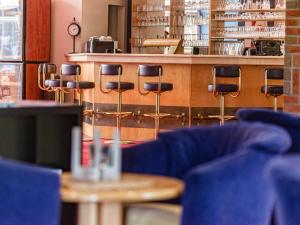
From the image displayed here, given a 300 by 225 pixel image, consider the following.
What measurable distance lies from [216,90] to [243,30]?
3697mm

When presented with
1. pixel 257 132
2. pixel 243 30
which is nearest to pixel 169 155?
pixel 257 132

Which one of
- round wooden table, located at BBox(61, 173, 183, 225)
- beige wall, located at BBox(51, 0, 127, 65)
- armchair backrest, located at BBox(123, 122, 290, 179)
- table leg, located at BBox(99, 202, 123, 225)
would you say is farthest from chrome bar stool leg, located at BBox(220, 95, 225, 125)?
table leg, located at BBox(99, 202, 123, 225)

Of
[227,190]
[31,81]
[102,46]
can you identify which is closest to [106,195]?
[227,190]

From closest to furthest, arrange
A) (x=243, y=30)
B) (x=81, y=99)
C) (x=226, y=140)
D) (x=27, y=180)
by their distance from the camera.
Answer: (x=27, y=180)
(x=226, y=140)
(x=81, y=99)
(x=243, y=30)

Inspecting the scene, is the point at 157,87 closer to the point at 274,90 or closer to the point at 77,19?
the point at 274,90

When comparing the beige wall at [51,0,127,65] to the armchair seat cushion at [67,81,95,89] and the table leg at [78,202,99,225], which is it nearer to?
the armchair seat cushion at [67,81,95,89]

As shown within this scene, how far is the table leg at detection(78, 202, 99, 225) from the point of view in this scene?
282 centimetres

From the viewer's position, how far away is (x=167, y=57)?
9.80m

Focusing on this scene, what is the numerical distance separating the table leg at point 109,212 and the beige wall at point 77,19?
32.4ft

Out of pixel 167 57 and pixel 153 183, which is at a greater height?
pixel 167 57

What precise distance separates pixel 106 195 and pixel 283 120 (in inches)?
66.0

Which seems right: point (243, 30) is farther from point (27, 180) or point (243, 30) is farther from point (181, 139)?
point (27, 180)

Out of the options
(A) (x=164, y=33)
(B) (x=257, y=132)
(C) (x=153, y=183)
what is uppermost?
(A) (x=164, y=33)

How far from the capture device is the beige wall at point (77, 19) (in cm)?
1268
